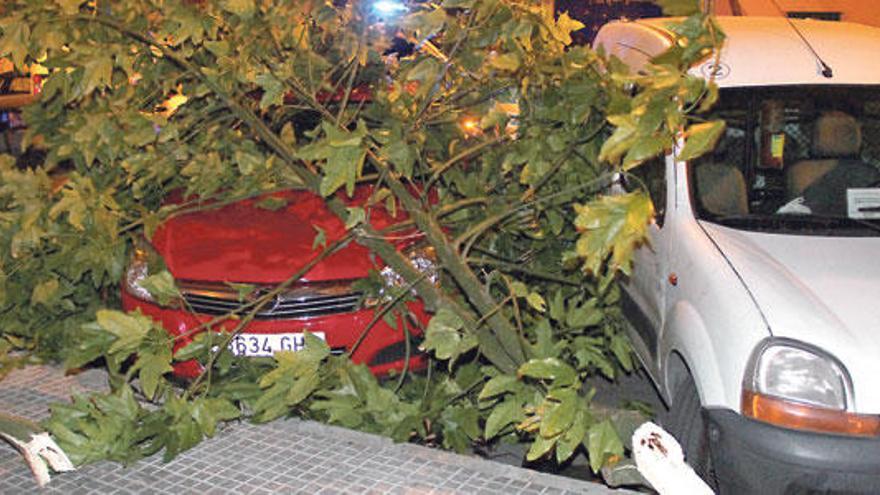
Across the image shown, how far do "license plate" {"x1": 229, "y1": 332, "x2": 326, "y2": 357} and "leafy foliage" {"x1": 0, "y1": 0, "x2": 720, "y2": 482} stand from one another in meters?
0.08

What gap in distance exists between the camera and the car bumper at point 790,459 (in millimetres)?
3090

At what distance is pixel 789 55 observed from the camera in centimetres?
447

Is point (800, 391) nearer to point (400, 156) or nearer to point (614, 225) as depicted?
point (614, 225)

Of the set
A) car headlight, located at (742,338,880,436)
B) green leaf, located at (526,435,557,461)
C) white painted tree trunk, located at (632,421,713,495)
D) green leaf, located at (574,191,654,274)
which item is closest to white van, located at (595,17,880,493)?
car headlight, located at (742,338,880,436)

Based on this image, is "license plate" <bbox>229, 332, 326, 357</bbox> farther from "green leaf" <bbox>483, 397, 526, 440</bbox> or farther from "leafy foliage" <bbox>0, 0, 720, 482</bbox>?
"green leaf" <bbox>483, 397, 526, 440</bbox>

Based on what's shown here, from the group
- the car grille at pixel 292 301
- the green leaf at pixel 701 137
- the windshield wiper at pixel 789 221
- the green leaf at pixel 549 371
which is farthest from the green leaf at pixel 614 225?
the car grille at pixel 292 301

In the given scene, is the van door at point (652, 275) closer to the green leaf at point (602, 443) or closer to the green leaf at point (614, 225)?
the green leaf at point (602, 443)

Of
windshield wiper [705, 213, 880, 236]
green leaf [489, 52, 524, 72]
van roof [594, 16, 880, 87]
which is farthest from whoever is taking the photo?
van roof [594, 16, 880, 87]

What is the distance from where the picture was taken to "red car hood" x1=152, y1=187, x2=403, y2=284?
4516mm

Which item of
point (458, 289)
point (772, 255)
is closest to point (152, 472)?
point (458, 289)

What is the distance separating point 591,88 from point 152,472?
251 cm

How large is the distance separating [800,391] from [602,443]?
693mm

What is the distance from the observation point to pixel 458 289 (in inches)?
178

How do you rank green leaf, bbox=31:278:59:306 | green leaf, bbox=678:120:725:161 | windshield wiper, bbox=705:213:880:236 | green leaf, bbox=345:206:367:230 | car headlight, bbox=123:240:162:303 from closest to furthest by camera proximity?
1. green leaf, bbox=678:120:725:161
2. green leaf, bbox=345:206:367:230
3. windshield wiper, bbox=705:213:880:236
4. car headlight, bbox=123:240:162:303
5. green leaf, bbox=31:278:59:306
